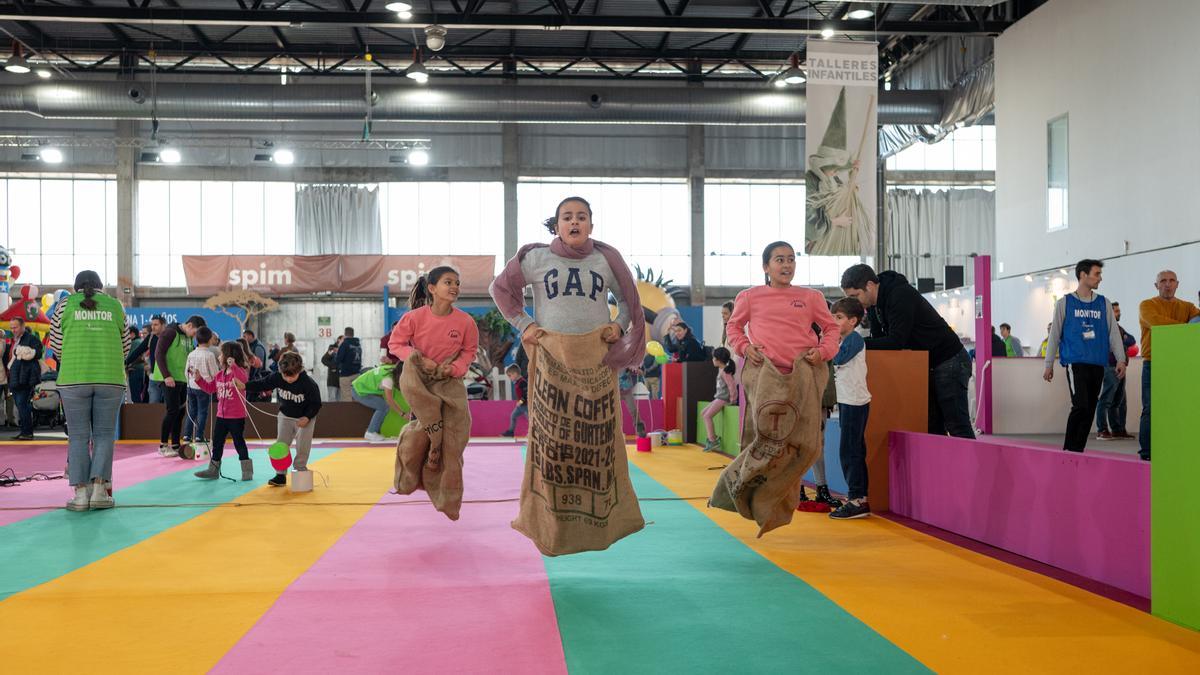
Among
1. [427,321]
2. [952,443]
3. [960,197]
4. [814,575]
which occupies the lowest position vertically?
[814,575]

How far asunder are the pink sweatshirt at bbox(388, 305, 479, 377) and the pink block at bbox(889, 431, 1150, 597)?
120 inches

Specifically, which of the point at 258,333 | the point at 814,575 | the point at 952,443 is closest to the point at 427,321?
the point at 814,575

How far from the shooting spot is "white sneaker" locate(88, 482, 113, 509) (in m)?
6.89

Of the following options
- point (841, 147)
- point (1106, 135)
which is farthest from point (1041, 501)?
point (1106, 135)

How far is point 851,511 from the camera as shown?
634 centimetres

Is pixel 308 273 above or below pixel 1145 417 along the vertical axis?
above

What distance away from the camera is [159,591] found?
426 centimetres

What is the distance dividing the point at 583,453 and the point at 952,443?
106 inches

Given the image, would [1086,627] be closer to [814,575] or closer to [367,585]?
[814,575]

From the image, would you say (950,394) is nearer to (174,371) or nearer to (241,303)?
(174,371)

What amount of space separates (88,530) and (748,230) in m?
23.2

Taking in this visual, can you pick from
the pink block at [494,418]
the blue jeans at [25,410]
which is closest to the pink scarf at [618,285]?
the pink block at [494,418]

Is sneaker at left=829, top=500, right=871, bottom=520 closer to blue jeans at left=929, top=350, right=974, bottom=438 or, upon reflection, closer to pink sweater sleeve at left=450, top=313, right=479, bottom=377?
blue jeans at left=929, top=350, right=974, bottom=438

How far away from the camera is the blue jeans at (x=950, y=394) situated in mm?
6606
